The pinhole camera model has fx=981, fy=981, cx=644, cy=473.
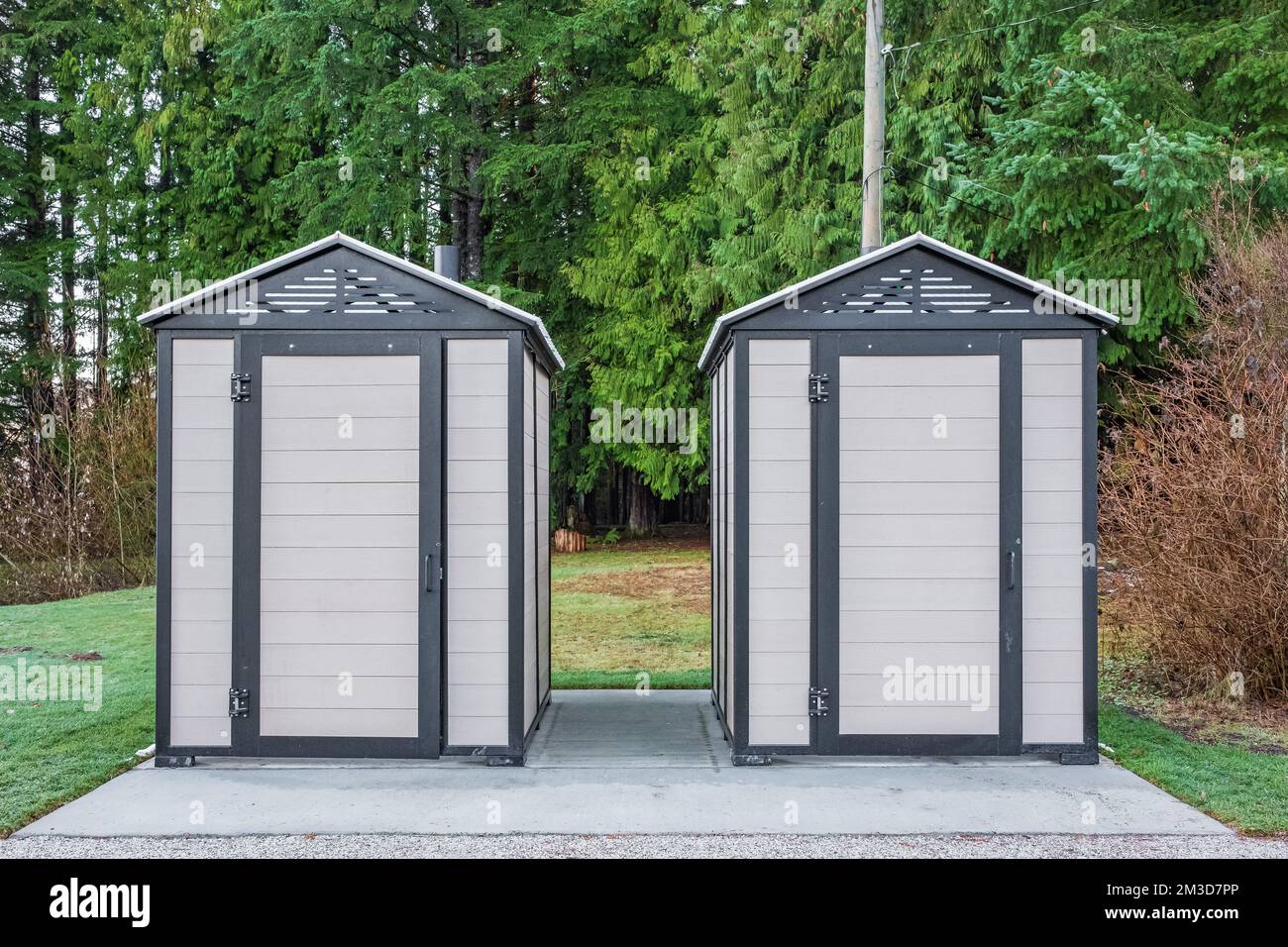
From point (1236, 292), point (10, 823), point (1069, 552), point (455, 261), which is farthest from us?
point (1236, 292)

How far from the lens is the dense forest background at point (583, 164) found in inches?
408

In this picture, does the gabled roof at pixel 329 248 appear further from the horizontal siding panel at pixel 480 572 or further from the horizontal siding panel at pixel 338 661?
the horizontal siding panel at pixel 338 661

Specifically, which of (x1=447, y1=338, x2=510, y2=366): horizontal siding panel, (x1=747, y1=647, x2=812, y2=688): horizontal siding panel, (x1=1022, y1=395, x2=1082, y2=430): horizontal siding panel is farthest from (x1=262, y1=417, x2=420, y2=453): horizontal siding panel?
(x1=1022, y1=395, x2=1082, y2=430): horizontal siding panel

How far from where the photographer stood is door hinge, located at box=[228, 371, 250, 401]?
5410 millimetres

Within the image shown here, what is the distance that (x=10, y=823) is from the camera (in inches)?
175

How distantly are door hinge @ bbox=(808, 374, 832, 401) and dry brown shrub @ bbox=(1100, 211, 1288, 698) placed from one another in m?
2.85

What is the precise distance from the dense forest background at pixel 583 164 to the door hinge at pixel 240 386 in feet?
26.1

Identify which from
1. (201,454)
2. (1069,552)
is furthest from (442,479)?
(1069,552)

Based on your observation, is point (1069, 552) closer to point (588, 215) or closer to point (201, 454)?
point (201, 454)

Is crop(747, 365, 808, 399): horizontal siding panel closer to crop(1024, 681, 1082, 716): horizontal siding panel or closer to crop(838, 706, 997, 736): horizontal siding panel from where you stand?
crop(838, 706, 997, 736): horizontal siding panel

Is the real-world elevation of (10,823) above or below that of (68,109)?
below

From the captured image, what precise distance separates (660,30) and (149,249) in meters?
10.7

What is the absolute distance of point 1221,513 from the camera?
21.2 feet

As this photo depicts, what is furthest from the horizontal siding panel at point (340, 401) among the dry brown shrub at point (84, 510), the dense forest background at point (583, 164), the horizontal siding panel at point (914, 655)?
the dry brown shrub at point (84, 510)
